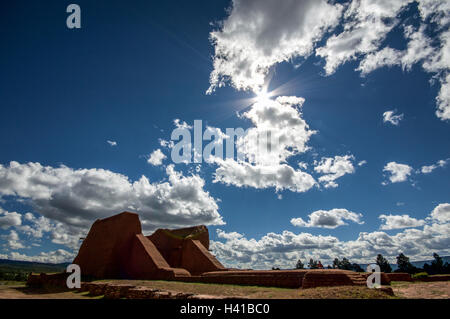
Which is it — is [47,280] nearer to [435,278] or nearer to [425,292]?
[425,292]

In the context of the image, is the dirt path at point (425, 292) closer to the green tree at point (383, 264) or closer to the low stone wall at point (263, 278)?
the low stone wall at point (263, 278)

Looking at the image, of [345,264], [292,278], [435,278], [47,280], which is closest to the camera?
[292,278]

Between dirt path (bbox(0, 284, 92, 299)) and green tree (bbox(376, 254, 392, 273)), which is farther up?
dirt path (bbox(0, 284, 92, 299))

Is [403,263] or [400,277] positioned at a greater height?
[400,277]

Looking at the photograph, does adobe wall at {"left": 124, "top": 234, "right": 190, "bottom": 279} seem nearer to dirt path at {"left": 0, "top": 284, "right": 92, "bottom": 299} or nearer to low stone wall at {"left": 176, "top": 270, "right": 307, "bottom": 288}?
low stone wall at {"left": 176, "top": 270, "right": 307, "bottom": 288}

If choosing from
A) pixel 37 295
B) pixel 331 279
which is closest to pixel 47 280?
pixel 37 295

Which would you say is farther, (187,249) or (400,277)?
(187,249)

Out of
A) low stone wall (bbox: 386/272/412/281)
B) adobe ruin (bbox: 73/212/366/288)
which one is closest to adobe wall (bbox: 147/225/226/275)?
adobe ruin (bbox: 73/212/366/288)

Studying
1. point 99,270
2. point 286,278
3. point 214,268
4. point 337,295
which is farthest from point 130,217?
point 337,295

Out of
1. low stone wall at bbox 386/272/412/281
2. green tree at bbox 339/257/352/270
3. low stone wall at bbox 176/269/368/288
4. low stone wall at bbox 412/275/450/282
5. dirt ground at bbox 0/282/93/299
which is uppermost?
low stone wall at bbox 176/269/368/288

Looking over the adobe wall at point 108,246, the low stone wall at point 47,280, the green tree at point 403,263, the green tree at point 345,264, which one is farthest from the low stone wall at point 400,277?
the green tree at point 345,264

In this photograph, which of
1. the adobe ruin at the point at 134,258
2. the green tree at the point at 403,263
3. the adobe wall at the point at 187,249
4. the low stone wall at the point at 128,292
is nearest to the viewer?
the low stone wall at the point at 128,292

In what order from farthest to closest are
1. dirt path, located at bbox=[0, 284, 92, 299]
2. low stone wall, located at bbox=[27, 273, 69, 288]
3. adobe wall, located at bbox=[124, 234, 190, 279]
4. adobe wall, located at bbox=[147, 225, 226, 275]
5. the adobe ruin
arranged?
adobe wall, located at bbox=[147, 225, 226, 275], adobe wall, located at bbox=[124, 234, 190, 279], the adobe ruin, low stone wall, located at bbox=[27, 273, 69, 288], dirt path, located at bbox=[0, 284, 92, 299]
